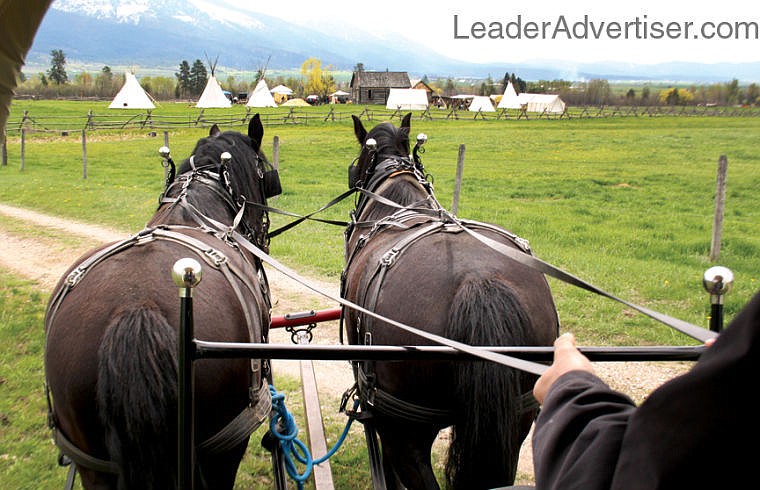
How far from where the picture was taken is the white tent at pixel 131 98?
114ft

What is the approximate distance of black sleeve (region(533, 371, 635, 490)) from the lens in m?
0.97

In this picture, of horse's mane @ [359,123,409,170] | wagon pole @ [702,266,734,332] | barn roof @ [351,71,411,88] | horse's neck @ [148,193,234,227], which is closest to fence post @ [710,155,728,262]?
horse's mane @ [359,123,409,170]

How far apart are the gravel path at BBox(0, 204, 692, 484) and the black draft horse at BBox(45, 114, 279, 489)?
2.28 metres

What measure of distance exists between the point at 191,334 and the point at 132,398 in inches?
24.8

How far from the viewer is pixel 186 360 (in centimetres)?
171

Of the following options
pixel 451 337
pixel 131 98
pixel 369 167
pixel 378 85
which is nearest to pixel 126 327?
pixel 451 337

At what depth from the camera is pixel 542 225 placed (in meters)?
10.6

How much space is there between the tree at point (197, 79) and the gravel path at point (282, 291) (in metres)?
57.3

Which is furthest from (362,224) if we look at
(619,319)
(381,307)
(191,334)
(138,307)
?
(619,319)

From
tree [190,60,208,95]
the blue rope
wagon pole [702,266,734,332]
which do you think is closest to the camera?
wagon pole [702,266,734,332]

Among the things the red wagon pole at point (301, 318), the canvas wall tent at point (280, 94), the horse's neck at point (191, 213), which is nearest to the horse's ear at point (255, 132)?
the horse's neck at point (191, 213)

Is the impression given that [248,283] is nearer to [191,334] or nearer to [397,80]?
[191,334]

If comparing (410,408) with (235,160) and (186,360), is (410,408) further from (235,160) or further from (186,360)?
(235,160)

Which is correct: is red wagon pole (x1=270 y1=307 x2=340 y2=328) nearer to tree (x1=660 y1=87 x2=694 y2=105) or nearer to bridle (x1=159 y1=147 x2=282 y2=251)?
bridle (x1=159 y1=147 x2=282 y2=251)
